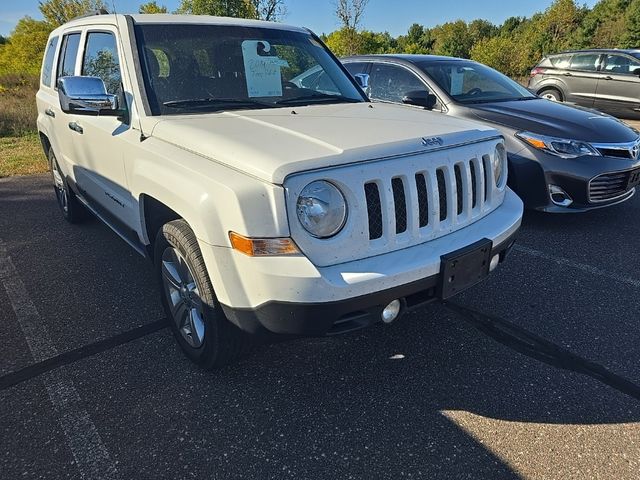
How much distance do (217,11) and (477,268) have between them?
2003 centimetres

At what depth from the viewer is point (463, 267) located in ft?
7.45

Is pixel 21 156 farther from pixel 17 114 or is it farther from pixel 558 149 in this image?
pixel 558 149

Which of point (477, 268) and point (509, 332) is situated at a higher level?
point (477, 268)

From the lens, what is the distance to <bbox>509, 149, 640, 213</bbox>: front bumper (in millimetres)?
4391

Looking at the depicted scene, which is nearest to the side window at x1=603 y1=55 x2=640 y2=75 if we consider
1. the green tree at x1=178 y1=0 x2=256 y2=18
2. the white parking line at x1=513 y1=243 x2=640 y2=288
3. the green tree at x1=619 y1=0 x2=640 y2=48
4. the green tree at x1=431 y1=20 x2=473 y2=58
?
the white parking line at x1=513 y1=243 x2=640 y2=288

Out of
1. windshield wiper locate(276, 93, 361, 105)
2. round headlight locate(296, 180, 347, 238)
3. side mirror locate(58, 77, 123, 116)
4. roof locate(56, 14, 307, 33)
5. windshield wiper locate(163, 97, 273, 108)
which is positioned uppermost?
roof locate(56, 14, 307, 33)

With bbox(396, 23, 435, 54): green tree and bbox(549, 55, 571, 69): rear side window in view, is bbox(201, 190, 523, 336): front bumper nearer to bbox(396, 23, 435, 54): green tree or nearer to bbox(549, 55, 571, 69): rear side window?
bbox(549, 55, 571, 69): rear side window

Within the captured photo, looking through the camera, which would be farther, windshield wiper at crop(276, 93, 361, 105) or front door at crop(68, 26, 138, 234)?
windshield wiper at crop(276, 93, 361, 105)

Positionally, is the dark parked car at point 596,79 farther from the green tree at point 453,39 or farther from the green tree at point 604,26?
the green tree at point 453,39

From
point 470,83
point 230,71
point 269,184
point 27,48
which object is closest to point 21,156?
point 230,71

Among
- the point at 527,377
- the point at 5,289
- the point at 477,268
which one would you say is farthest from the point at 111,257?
the point at 527,377

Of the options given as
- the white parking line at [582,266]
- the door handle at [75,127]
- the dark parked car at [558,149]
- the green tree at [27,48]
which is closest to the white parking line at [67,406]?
the door handle at [75,127]

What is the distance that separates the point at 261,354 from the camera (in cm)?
278

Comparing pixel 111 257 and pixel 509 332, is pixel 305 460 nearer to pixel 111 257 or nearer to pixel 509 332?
pixel 509 332
